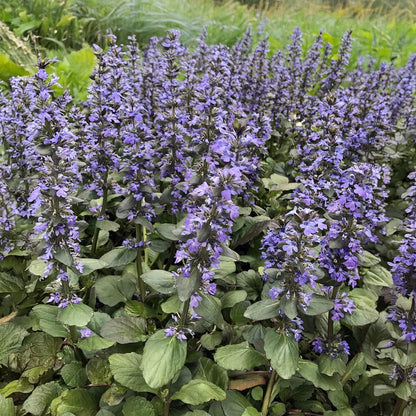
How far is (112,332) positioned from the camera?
9.55 feet

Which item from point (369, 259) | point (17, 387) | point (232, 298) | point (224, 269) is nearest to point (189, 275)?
point (224, 269)

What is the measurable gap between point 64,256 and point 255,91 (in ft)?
11.9

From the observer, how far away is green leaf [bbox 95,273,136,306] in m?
3.30

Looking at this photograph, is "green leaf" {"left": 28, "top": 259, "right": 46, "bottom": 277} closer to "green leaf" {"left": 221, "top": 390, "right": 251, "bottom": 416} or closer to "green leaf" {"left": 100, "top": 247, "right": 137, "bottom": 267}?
"green leaf" {"left": 100, "top": 247, "right": 137, "bottom": 267}

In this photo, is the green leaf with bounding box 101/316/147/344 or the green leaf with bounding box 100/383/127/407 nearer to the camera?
the green leaf with bounding box 100/383/127/407

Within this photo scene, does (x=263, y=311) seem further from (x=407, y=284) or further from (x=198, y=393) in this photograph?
(x=407, y=284)

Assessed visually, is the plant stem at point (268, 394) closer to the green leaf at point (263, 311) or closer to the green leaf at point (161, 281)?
the green leaf at point (263, 311)

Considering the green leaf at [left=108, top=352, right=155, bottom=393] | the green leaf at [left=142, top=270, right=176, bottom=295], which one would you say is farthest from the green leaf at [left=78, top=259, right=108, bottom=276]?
the green leaf at [left=108, top=352, right=155, bottom=393]

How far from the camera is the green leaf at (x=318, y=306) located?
98.4 inches

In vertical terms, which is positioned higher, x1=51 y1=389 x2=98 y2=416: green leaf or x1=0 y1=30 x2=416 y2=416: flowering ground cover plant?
x1=0 y1=30 x2=416 y2=416: flowering ground cover plant

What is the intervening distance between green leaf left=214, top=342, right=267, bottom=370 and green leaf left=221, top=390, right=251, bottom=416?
25 centimetres

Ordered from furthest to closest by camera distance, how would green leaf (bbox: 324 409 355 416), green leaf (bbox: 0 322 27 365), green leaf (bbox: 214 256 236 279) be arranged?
green leaf (bbox: 0 322 27 365) → green leaf (bbox: 214 256 236 279) → green leaf (bbox: 324 409 355 416)

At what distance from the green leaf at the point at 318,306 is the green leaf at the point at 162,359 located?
0.81m

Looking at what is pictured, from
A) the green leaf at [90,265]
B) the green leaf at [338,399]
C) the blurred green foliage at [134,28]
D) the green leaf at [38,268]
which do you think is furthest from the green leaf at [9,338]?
the blurred green foliage at [134,28]
